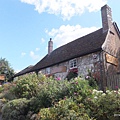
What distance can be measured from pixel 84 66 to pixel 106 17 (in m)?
5.53

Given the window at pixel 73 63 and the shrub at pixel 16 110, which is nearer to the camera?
the shrub at pixel 16 110

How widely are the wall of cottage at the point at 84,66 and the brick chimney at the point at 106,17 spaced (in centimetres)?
352

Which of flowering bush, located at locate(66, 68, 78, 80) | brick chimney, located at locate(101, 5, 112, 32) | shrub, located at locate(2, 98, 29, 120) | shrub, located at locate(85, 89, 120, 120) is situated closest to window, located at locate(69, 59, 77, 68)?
flowering bush, located at locate(66, 68, 78, 80)

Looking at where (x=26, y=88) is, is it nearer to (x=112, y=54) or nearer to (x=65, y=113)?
(x=65, y=113)

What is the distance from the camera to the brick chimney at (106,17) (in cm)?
1508

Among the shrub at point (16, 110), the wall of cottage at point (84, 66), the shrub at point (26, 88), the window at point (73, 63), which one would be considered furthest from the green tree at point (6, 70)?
the shrub at point (16, 110)

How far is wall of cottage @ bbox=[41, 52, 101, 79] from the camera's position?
539 inches

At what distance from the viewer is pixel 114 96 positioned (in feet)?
16.8

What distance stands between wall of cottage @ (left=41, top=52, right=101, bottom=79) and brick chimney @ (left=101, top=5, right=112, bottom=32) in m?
3.52

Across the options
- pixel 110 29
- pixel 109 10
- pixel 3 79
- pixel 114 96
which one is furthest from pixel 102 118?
pixel 3 79

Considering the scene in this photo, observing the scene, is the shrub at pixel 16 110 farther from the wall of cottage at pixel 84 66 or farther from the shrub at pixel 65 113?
the wall of cottage at pixel 84 66

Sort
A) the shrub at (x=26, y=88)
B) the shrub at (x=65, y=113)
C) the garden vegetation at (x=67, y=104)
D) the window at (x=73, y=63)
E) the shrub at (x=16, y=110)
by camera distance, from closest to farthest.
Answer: the shrub at (x=65, y=113) < the garden vegetation at (x=67, y=104) < the shrub at (x=16, y=110) < the shrub at (x=26, y=88) < the window at (x=73, y=63)

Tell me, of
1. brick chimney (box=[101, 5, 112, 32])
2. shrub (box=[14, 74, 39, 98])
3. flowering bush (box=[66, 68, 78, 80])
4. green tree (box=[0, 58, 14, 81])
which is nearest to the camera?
shrub (box=[14, 74, 39, 98])

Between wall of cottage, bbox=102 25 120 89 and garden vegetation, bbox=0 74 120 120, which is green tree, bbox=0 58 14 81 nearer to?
wall of cottage, bbox=102 25 120 89
